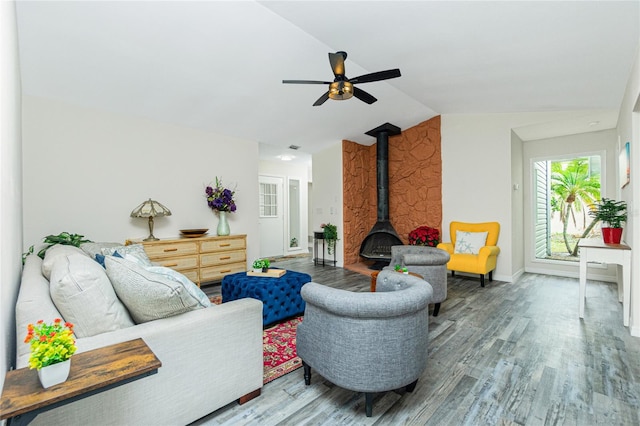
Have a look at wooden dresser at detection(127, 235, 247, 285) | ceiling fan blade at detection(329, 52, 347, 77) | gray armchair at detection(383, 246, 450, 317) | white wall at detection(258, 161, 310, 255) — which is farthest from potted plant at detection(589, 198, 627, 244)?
white wall at detection(258, 161, 310, 255)

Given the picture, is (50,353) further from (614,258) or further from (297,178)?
(297,178)

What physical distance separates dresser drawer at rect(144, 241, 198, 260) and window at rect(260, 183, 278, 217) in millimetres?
3160

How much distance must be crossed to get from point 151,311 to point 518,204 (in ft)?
18.8

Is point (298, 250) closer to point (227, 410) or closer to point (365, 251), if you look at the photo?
point (365, 251)

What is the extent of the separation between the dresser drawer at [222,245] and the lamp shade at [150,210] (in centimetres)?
68

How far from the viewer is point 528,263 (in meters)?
5.42

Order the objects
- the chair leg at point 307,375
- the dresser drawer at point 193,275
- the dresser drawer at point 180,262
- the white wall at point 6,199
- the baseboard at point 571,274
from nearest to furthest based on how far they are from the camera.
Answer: the white wall at point 6,199
the chair leg at point 307,375
the dresser drawer at point 180,262
the dresser drawer at point 193,275
the baseboard at point 571,274

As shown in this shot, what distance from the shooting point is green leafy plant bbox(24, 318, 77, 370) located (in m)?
0.86

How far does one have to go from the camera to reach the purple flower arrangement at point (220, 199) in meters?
4.65

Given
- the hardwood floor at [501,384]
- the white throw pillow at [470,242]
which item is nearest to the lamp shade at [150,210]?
the hardwood floor at [501,384]

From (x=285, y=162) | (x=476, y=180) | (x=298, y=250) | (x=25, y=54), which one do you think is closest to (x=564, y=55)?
(x=476, y=180)

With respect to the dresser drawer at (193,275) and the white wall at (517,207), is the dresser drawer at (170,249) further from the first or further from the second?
the white wall at (517,207)

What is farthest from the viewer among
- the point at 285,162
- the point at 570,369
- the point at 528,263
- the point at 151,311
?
the point at 285,162

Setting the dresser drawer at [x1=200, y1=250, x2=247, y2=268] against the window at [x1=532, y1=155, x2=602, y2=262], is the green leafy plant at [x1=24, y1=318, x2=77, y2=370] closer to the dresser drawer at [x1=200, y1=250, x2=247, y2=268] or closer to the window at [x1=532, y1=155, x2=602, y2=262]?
the dresser drawer at [x1=200, y1=250, x2=247, y2=268]
